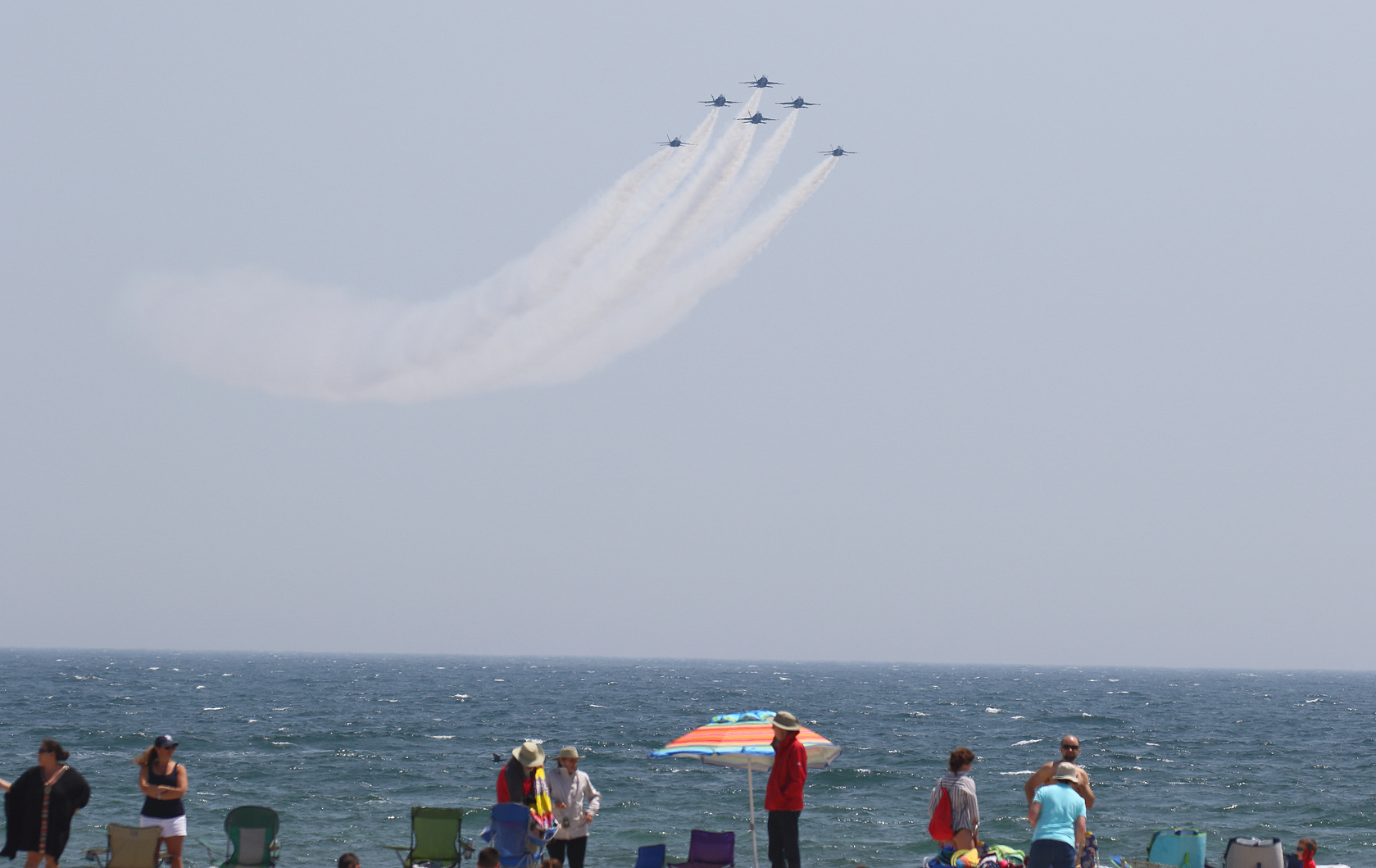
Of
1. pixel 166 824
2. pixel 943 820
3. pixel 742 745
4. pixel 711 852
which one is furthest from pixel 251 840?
pixel 943 820

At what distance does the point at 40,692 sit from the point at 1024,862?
93091 mm

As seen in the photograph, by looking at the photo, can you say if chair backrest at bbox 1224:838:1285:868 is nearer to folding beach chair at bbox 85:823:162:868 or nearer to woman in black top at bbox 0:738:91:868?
folding beach chair at bbox 85:823:162:868

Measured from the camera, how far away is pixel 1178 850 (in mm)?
14492

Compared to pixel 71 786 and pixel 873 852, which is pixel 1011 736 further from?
pixel 71 786

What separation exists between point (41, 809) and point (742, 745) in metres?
7.29

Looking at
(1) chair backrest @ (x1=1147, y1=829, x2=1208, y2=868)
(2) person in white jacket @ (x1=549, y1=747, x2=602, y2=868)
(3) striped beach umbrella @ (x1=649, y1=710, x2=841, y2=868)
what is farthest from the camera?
(1) chair backrest @ (x1=1147, y1=829, x2=1208, y2=868)

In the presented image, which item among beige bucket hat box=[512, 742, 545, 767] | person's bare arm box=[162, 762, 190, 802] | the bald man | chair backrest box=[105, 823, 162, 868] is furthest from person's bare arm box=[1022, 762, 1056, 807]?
chair backrest box=[105, 823, 162, 868]

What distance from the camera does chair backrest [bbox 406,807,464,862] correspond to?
15.2m

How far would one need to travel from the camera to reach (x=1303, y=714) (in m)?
90.6

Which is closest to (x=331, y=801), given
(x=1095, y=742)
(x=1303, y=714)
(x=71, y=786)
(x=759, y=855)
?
(x=759, y=855)

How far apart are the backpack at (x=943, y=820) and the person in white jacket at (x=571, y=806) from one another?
371 centimetres

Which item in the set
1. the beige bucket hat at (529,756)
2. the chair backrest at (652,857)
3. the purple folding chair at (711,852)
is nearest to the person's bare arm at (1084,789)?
the purple folding chair at (711,852)

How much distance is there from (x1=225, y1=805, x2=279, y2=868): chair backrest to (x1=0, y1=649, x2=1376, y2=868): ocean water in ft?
29.3

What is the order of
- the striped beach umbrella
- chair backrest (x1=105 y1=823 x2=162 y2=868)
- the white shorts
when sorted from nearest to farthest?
chair backrest (x1=105 y1=823 x2=162 y2=868)
the white shorts
the striped beach umbrella
